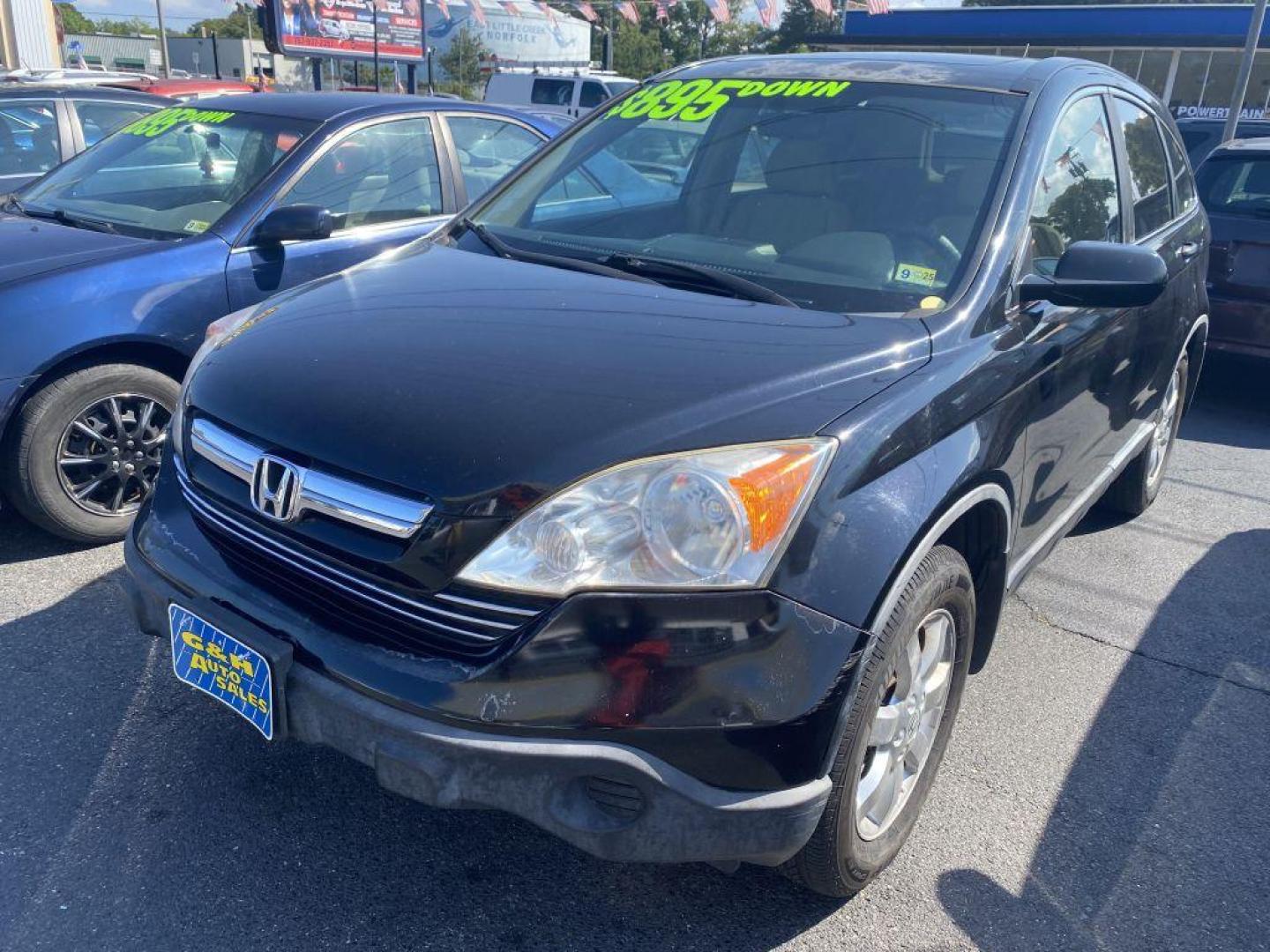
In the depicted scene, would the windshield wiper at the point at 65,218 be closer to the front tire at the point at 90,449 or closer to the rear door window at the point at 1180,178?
the front tire at the point at 90,449

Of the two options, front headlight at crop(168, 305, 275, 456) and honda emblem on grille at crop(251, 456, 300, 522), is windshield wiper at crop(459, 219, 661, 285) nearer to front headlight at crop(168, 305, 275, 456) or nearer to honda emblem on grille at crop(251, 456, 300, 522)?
front headlight at crop(168, 305, 275, 456)

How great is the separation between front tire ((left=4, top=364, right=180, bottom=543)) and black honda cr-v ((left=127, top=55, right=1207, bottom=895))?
1.38 metres

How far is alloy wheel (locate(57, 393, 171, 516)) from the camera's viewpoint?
154 inches

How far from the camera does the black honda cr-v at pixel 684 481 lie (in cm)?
193

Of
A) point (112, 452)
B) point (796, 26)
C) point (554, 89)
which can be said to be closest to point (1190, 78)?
point (554, 89)

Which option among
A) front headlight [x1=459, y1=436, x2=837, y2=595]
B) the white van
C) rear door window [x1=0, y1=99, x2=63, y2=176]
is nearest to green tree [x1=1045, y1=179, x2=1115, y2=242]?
front headlight [x1=459, y1=436, x2=837, y2=595]

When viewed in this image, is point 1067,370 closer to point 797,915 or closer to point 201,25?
point 797,915

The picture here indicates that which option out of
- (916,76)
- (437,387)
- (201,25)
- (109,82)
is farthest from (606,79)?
(201,25)

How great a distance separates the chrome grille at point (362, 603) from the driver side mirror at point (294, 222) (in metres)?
2.01

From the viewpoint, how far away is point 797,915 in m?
2.42

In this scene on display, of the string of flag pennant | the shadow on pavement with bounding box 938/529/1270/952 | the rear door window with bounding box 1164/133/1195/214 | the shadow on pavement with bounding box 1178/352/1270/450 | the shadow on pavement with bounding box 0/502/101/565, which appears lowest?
the shadow on pavement with bounding box 1178/352/1270/450

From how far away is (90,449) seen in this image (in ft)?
13.0

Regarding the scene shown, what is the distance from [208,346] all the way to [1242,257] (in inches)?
232

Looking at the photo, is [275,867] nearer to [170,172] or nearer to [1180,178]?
[170,172]
